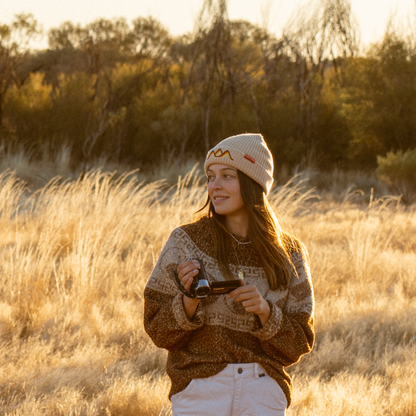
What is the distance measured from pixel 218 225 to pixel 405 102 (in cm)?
1272

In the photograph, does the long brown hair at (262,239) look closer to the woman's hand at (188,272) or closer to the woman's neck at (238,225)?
the woman's neck at (238,225)

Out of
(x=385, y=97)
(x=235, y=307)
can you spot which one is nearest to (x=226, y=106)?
(x=385, y=97)

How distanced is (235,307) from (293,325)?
0.22m

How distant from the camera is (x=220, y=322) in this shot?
1.97 metres

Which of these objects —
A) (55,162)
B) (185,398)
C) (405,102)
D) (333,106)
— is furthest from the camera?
(333,106)

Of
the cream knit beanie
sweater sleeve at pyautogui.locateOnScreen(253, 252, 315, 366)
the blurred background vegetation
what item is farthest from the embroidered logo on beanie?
the blurred background vegetation

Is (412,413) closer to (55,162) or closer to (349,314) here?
(349,314)

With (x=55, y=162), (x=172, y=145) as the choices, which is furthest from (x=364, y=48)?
(x=55, y=162)

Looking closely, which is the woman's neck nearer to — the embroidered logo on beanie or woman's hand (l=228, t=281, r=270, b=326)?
the embroidered logo on beanie

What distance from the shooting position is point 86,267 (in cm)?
421

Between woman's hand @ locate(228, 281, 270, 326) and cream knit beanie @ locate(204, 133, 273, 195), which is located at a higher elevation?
cream knit beanie @ locate(204, 133, 273, 195)

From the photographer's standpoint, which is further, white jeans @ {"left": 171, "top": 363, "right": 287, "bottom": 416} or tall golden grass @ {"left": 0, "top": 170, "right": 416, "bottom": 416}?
tall golden grass @ {"left": 0, "top": 170, "right": 416, "bottom": 416}

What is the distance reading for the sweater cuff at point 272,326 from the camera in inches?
72.7

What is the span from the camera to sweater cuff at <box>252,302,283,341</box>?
1.85m
